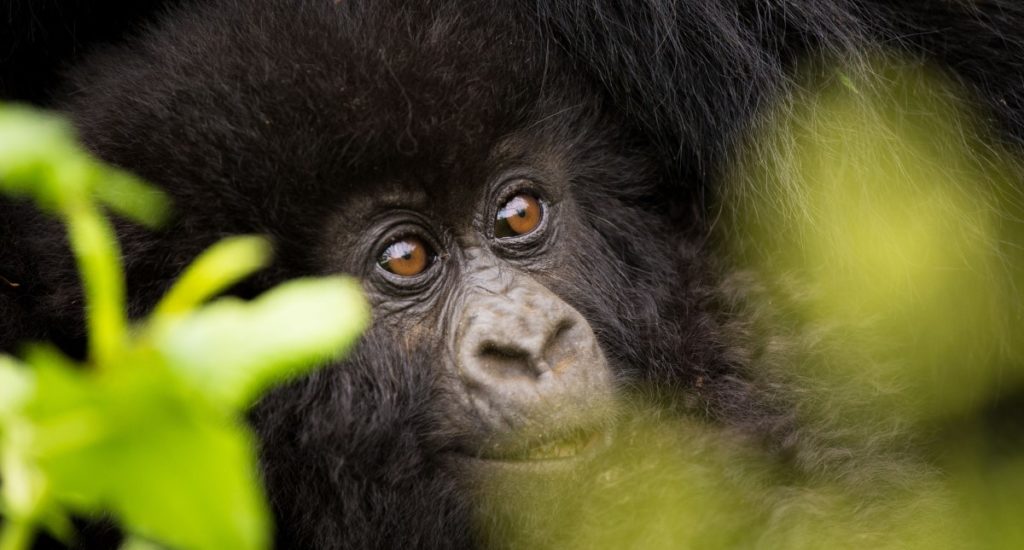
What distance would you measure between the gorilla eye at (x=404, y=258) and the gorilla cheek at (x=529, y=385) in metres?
0.17

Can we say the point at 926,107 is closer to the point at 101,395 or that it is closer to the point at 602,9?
the point at 602,9

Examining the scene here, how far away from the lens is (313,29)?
2301 mm

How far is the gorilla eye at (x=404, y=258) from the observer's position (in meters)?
2.39

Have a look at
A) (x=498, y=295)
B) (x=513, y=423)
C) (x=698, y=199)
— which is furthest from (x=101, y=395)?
(x=698, y=199)

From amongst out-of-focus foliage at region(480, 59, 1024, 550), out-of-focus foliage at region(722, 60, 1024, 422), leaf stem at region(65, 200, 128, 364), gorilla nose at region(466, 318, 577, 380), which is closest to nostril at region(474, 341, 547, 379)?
gorilla nose at region(466, 318, 577, 380)

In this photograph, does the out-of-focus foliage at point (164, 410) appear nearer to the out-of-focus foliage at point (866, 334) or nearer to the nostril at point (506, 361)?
the nostril at point (506, 361)

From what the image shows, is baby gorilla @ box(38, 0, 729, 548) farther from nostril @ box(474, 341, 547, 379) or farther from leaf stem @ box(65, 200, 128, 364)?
leaf stem @ box(65, 200, 128, 364)

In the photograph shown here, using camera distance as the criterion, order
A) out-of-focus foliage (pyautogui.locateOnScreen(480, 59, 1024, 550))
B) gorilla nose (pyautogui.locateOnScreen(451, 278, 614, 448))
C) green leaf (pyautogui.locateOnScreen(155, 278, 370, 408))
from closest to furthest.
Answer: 1. green leaf (pyautogui.locateOnScreen(155, 278, 370, 408))
2. gorilla nose (pyautogui.locateOnScreen(451, 278, 614, 448))
3. out-of-focus foliage (pyautogui.locateOnScreen(480, 59, 1024, 550))

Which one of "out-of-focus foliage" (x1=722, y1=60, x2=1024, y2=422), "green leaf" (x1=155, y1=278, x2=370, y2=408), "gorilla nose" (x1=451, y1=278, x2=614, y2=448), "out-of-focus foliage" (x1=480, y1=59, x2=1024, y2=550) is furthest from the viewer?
"out-of-focus foliage" (x1=722, y1=60, x2=1024, y2=422)

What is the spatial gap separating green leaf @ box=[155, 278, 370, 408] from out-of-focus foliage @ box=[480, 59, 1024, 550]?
1628 mm

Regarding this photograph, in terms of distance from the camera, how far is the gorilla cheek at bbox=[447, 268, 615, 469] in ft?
7.13

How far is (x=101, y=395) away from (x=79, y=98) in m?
1.92

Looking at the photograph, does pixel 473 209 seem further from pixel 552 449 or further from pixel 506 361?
pixel 552 449

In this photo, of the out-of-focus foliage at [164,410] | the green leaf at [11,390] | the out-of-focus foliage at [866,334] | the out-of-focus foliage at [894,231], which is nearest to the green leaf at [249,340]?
the out-of-focus foliage at [164,410]
